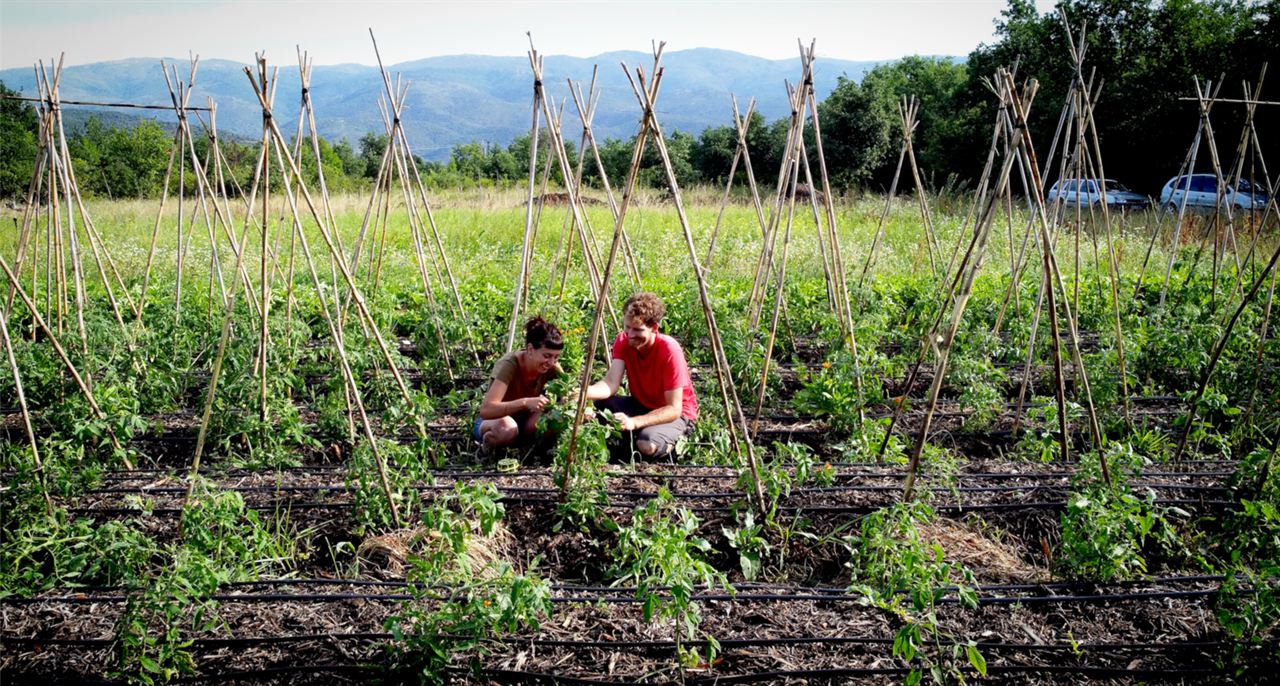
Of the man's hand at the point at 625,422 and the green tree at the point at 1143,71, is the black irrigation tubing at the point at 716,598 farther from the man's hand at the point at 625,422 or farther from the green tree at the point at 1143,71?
the green tree at the point at 1143,71

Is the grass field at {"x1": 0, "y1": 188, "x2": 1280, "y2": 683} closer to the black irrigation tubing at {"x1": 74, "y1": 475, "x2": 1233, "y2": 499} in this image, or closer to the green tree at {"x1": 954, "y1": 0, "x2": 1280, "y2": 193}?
the black irrigation tubing at {"x1": 74, "y1": 475, "x2": 1233, "y2": 499}

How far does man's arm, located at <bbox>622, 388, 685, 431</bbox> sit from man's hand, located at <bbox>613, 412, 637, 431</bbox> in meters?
0.03

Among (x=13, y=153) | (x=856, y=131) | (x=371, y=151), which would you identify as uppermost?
(x=856, y=131)

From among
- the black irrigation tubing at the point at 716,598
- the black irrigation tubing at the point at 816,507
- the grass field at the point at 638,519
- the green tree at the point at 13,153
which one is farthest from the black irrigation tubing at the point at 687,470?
the green tree at the point at 13,153

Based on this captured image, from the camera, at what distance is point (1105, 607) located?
291 centimetres

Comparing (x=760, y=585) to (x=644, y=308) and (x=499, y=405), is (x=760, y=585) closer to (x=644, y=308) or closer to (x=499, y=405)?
(x=644, y=308)

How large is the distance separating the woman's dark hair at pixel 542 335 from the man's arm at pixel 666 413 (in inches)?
20.7

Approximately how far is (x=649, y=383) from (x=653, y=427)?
281 millimetres

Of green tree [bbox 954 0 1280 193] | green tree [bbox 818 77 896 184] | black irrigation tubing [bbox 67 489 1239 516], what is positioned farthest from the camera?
green tree [bbox 818 77 896 184]

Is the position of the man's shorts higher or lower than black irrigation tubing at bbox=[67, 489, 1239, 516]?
higher

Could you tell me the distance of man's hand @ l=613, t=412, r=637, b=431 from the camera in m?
3.72

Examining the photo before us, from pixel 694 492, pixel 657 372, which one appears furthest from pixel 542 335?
pixel 694 492

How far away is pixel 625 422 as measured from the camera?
3828mm

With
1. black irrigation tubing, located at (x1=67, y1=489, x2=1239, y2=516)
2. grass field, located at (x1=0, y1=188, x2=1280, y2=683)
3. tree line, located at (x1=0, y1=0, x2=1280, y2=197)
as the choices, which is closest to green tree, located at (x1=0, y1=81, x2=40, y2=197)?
tree line, located at (x1=0, y1=0, x2=1280, y2=197)
